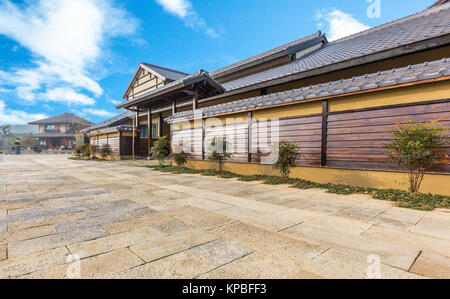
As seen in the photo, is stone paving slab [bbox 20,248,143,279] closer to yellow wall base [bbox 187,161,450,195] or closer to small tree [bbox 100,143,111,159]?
yellow wall base [bbox 187,161,450,195]

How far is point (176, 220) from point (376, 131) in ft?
16.7

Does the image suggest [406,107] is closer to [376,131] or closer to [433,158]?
[376,131]

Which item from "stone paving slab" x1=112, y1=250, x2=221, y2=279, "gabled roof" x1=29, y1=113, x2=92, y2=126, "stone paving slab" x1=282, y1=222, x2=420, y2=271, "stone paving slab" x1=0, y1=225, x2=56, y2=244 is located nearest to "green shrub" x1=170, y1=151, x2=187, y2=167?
"stone paving slab" x1=0, y1=225, x2=56, y2=244

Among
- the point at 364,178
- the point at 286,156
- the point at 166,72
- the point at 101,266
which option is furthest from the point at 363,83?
the point at 166,72

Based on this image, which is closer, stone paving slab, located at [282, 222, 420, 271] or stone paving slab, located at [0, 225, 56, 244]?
stone paving slab, located at [282, 222, 420, 271]

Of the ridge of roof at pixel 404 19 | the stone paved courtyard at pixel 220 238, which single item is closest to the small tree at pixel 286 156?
the stone paved courtyard at pixel 220 238

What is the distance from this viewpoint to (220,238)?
96.6 inches

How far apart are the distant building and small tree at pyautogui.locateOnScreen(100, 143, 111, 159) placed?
32048 millimetres

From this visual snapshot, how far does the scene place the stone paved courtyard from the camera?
1.80 m

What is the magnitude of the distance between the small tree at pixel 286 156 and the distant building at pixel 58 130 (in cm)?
4880

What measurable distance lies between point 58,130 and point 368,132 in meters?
59.4

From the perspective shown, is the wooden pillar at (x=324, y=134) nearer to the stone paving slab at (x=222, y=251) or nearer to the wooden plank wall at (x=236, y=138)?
the wooden plank wall at (x=236, y=138)

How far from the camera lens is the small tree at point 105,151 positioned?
1780cm

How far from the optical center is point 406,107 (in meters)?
4.80
